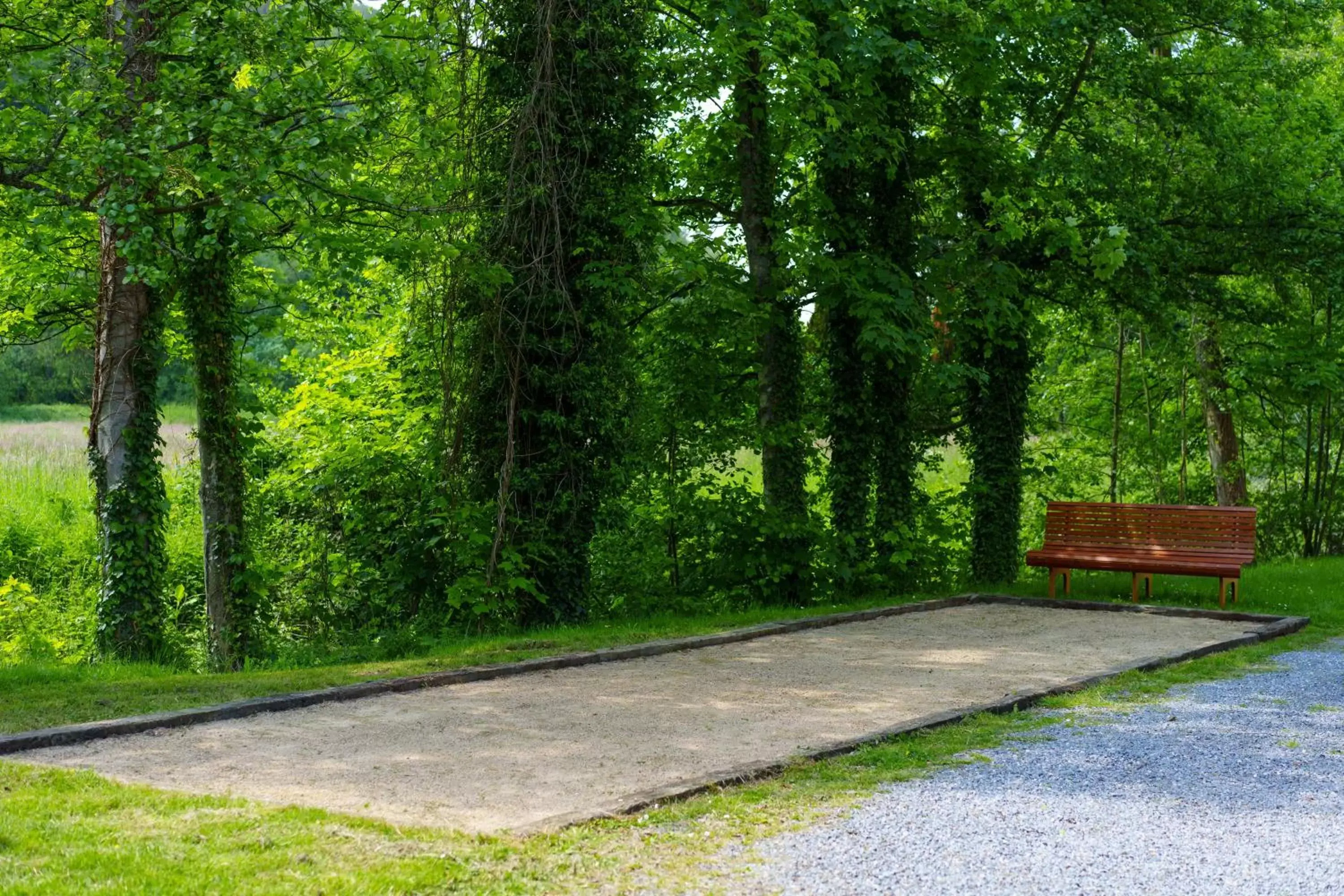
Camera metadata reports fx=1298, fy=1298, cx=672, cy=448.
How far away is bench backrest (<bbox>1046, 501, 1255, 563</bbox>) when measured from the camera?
12180mm

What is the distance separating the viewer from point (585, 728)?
6734 millimetres

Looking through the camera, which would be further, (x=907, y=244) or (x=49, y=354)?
(x=49, y=354)

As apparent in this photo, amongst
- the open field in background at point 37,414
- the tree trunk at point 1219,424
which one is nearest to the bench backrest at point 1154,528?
the tree trunk at point 1219,424

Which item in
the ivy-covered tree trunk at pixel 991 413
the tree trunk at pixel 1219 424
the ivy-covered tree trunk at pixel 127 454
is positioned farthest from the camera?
the tree trunk at pixel 1219 424

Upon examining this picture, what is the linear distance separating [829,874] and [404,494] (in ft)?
27.0

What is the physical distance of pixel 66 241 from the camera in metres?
13.8

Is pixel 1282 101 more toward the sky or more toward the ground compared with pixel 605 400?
more toward the sky

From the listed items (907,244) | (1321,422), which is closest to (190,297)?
(907,244)

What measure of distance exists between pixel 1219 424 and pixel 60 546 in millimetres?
15847

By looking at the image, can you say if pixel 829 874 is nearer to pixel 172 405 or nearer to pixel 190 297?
pixel 190 297

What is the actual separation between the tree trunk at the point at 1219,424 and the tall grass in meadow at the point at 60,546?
12349 millimetres

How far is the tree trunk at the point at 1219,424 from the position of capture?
17.2m

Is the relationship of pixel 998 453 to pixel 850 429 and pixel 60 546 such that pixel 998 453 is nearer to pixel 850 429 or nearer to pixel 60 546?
pixel 850 429

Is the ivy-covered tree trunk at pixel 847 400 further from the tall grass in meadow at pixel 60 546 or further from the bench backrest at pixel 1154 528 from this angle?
the tall grass in meadow at pixel 60 546
